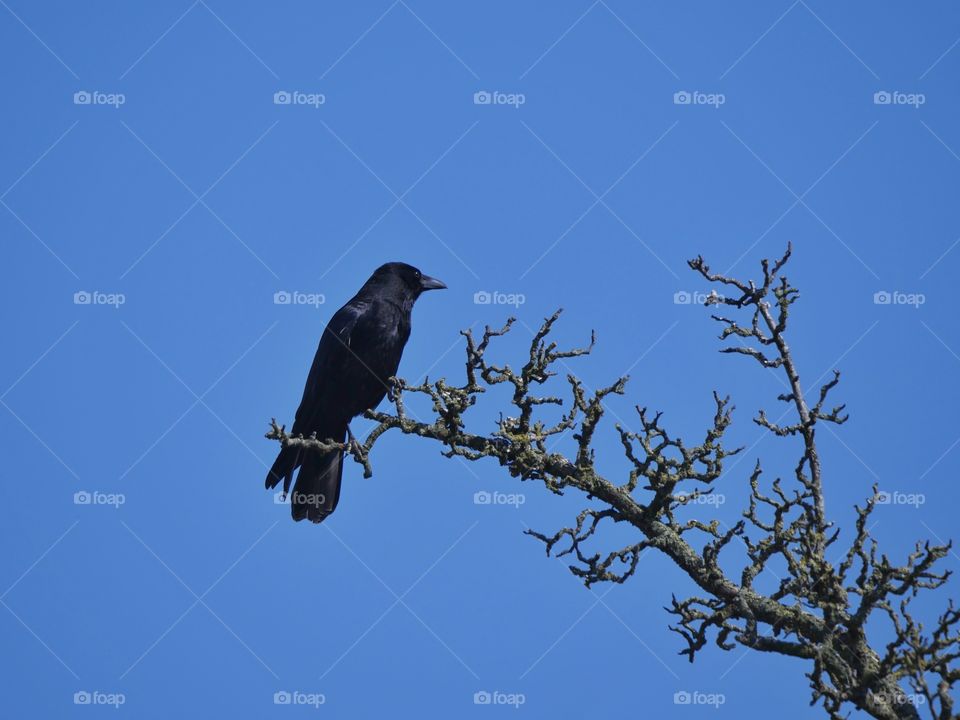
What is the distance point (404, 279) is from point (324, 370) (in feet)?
3.94

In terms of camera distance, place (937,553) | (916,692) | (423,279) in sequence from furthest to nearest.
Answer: (423,279)
(937,553)
(916,692)

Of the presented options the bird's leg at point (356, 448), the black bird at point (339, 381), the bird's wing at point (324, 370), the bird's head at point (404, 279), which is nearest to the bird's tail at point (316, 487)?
the black bird at point (339, 381)

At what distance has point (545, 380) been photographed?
6.07 m

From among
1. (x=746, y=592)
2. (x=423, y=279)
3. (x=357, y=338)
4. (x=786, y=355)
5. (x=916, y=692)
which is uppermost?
(x=423, y=279)

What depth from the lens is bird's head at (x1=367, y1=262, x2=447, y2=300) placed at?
9.91 metres

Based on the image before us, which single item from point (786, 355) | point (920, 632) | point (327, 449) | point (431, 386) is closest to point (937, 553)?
point (920, 632)

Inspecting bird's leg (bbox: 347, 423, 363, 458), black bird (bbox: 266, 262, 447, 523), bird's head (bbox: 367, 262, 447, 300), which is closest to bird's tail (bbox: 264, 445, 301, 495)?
black bird (bbox: 266, 262, 447, 523)

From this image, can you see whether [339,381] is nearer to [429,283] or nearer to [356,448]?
[429,283]

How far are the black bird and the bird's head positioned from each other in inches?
10.1

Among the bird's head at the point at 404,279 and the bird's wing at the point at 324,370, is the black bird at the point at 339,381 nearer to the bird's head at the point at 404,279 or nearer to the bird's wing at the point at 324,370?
the bird's wing at the point at 324,370

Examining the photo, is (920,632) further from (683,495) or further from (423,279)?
(423,279)

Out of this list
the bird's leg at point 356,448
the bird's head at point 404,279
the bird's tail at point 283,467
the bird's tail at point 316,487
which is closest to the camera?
the bird's leg at point 356,448

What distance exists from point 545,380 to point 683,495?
974 millimetres

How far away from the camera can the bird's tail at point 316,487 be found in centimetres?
925
